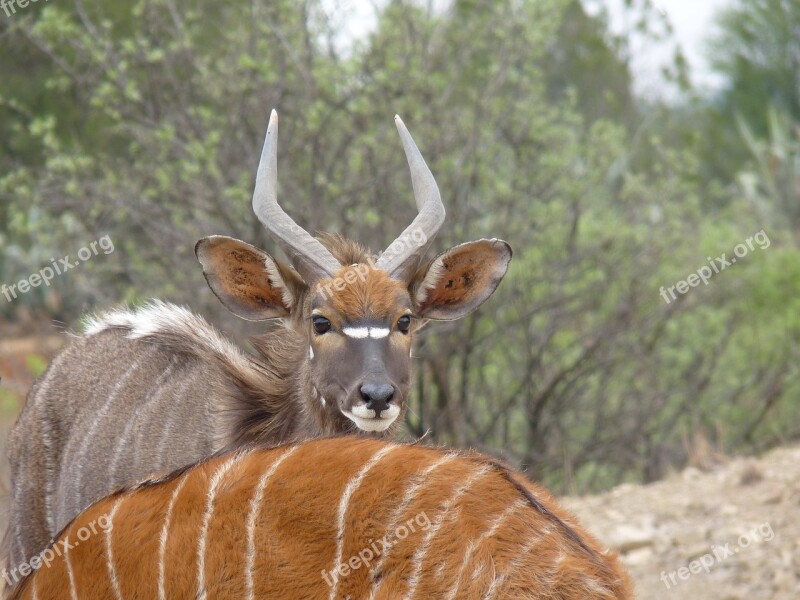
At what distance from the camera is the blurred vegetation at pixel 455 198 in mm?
7141

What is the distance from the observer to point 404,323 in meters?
3.75

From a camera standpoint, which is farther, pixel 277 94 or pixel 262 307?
pixel 277 94

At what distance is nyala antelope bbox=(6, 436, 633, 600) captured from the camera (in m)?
2.06

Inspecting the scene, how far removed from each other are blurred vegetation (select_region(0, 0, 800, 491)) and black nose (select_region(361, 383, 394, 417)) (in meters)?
3.24

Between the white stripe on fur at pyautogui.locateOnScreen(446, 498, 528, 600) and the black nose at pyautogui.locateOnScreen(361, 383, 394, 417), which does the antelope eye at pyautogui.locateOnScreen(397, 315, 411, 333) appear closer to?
the black nose at pyautogui.locateOnScreen(361, 383, 394, 417)

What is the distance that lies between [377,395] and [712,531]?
2523 millimetres

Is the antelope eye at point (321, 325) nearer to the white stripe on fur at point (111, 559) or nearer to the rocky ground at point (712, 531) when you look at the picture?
the white stripe on fur at point (111, 559)

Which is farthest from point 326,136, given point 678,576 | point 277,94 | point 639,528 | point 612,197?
point 678,576

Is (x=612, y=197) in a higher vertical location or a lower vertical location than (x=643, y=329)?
higher

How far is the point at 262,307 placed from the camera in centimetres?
403

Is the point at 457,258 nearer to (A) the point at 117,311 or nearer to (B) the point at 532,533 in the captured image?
(A) the point at 117,311

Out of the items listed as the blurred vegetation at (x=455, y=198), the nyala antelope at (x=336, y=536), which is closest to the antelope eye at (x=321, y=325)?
the nyala antelope at (x=336, y=536)

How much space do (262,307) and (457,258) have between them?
29.2 inches

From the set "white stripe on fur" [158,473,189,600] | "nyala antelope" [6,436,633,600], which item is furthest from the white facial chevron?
"white stripe on fur" [158,473,189,600]
